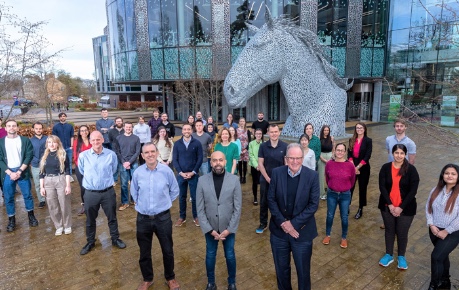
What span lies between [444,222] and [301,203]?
5.28 ft

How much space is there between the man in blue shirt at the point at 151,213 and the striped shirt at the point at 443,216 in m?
2.85

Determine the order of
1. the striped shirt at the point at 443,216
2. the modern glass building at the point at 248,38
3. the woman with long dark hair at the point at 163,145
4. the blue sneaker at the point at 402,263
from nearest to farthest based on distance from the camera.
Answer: the striped shirt at the point at 443,216
the blue sneaker at the point at 402,263
the woman with long dark hair at the point at 163,145
the modern glass building at the point at 248,38

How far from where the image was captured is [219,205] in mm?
3088

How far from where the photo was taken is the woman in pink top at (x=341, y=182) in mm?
4004

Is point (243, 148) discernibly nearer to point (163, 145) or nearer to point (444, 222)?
point (163, 145)

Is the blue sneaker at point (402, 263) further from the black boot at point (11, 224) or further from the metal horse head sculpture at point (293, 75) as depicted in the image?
the black boot at point (11, 224)

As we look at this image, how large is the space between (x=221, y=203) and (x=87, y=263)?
2.12 m

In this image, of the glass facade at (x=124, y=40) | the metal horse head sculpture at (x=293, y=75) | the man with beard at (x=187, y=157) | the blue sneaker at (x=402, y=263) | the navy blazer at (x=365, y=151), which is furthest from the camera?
the glass facade at (x=124, y=40)

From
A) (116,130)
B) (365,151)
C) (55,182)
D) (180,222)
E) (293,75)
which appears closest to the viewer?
(55,182)

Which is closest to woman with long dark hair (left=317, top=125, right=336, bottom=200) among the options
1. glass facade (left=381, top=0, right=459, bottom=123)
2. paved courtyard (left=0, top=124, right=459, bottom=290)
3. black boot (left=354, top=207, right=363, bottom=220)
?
black boot (left=354, top=207, right=363, bottom=220)

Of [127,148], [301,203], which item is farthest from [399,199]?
[127,148]

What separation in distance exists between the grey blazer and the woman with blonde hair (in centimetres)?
265

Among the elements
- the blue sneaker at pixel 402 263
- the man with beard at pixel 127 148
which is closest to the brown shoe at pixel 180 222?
the man with beard at pixel 127 148

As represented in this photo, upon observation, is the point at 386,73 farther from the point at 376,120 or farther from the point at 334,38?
the point at 334,38
